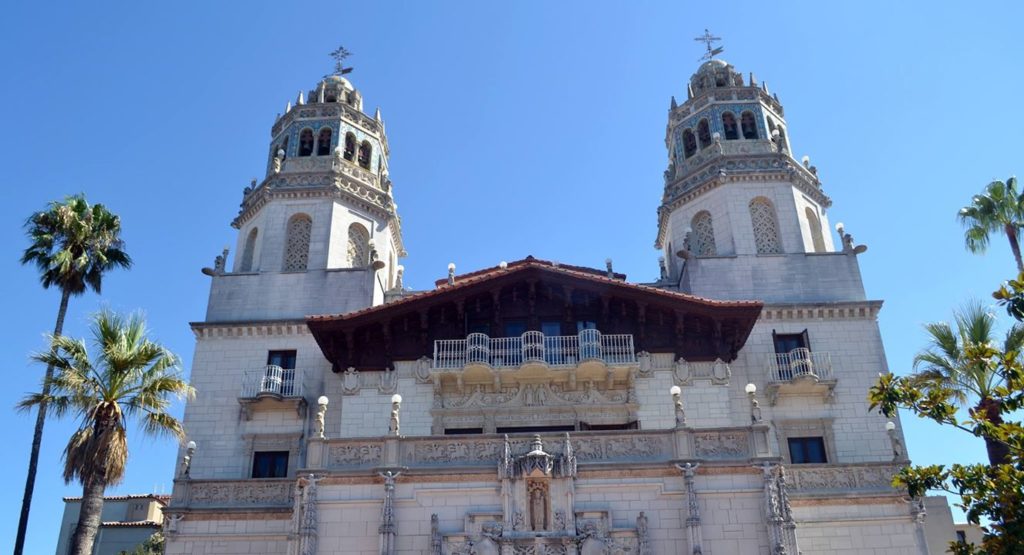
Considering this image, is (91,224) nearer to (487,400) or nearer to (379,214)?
(379,214)

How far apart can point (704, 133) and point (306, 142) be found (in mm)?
16014

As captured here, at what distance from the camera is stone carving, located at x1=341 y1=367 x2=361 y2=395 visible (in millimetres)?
25828

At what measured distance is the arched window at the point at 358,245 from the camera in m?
32.3

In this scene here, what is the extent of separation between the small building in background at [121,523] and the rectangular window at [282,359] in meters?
18.2

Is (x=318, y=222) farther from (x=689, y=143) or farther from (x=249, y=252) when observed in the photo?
(x=689, y=143)

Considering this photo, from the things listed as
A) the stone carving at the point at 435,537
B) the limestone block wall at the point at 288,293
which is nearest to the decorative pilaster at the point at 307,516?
the stone carving at the point at 435,537

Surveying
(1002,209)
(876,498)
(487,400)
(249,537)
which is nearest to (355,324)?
(487,400)

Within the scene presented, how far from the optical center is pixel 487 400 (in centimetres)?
2575

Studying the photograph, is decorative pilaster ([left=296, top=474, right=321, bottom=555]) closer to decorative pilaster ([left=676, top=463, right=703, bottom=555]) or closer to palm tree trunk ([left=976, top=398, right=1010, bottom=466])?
Result: decorative pilaster ([left=676, top=463, right=703, bottom=555])

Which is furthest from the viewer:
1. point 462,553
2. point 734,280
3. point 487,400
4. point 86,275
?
point 734,280

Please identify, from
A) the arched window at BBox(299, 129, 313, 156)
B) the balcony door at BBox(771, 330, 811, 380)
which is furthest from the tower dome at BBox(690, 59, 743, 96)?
the arched window at BBox(299, 129, 313, 156)

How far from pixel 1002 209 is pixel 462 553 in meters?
22.2

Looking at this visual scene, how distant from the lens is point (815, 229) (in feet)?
106

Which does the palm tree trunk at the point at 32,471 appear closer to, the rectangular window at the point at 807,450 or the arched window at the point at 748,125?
the rectangular window at the point at 807,450
